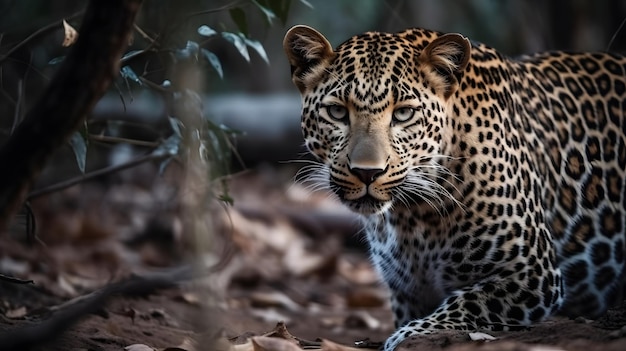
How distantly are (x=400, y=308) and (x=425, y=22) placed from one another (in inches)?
393

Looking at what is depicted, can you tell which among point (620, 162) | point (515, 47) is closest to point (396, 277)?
point (620, 162)

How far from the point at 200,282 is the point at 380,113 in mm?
2545

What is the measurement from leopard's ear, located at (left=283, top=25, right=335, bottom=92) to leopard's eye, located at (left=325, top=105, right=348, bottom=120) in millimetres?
306

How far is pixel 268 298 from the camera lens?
8633mm

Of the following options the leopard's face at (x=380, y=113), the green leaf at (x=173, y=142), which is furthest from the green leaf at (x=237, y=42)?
the green leaf at (x=173, y=142)

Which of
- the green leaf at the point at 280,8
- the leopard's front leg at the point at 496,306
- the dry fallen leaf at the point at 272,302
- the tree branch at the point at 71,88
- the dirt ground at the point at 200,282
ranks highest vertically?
the green leaf at the point at 280,8

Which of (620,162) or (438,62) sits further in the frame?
(620,162)

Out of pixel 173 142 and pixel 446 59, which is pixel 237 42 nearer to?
pixel 173 142

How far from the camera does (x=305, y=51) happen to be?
5.61 m

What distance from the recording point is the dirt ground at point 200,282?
4.43 meters

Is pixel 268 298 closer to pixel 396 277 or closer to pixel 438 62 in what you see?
pixel 396 277

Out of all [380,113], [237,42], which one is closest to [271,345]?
[380,113]

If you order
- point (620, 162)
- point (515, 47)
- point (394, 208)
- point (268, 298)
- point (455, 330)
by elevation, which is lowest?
point (268, 298)

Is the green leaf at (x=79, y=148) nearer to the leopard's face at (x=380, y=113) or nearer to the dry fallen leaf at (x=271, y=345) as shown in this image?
the leopard's face at (x=380, y=113)
